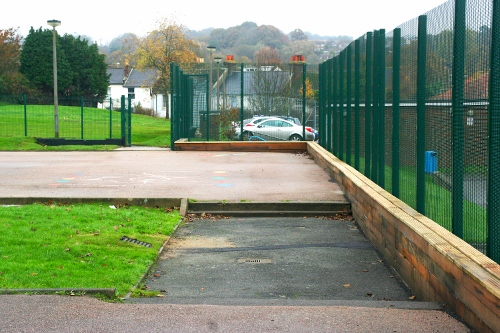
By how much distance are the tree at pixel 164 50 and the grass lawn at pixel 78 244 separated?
50.9 meters

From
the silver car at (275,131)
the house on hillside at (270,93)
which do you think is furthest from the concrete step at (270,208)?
the silver car at (275,131)

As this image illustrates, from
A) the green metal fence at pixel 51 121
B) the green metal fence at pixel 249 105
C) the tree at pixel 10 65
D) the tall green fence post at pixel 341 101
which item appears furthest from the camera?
the tree at pixel 10 65

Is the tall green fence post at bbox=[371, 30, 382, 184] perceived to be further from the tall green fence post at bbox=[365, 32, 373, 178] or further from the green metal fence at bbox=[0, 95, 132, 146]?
the green metal fence at bbox=[0, 95, 132, 146]

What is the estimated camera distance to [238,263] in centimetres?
869

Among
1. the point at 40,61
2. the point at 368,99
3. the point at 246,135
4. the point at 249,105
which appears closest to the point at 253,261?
the point at 368,99

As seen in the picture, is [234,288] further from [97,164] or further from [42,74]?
[42,74]

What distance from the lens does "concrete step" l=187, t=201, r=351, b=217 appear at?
40.5 ft

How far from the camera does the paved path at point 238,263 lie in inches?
213

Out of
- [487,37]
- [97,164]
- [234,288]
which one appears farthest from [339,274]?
[97,164]

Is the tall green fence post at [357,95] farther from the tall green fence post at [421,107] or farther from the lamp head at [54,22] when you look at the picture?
the lamp head at [54,22]

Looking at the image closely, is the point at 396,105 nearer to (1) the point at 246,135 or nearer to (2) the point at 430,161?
(2) the point at 430,161

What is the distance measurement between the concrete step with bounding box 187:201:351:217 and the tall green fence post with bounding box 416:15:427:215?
13.7 ft

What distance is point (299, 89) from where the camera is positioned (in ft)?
82.0

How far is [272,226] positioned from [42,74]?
53.3 m
